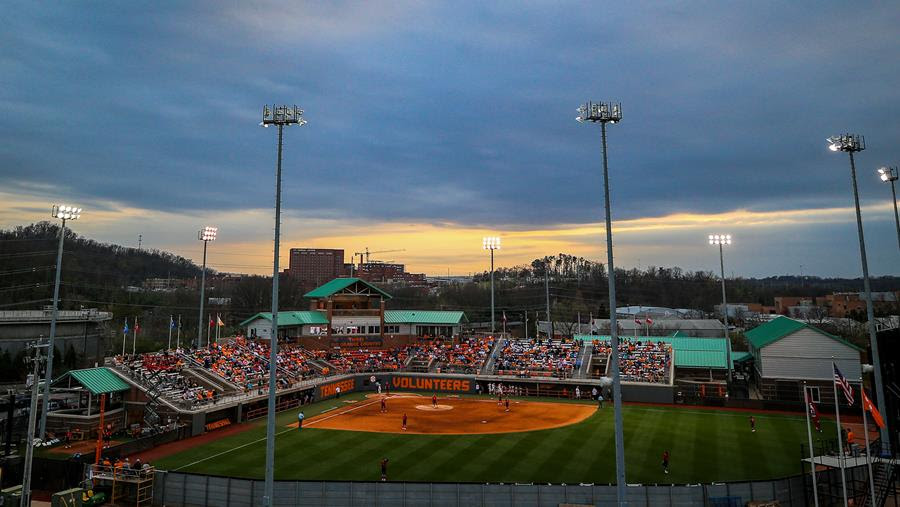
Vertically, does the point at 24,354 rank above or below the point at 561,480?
above

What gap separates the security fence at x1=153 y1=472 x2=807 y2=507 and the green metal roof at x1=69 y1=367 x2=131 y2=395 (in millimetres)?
19927

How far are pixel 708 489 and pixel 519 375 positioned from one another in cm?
Result: 3660

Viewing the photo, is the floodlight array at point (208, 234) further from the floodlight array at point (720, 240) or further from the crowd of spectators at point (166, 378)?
the floodlight array at point (720, 240)

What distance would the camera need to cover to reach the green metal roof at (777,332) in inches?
1905

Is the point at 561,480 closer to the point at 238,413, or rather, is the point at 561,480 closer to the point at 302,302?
the point at 238,413

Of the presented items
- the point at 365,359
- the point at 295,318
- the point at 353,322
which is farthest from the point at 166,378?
the point at 353,322

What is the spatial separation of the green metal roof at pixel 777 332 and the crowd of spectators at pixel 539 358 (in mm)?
17951

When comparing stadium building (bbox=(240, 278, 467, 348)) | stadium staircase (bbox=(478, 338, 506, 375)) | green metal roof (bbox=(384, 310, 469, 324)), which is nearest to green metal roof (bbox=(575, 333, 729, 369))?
stadium staircase (bbox=(478, 338, 506, 375))

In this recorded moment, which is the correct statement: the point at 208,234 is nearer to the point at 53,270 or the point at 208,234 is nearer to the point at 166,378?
the point at 166,378

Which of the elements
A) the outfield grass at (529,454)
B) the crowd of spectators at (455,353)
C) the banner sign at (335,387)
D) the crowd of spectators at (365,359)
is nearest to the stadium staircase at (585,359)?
the crowd of spectators at (455,353)

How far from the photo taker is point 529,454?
32719 mm

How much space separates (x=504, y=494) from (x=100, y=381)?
102 feet

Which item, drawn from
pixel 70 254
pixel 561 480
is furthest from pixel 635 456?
pixel 70 254

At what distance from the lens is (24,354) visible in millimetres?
53188
